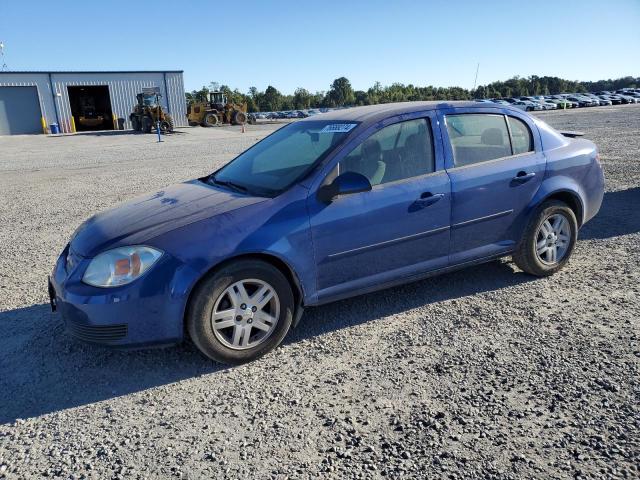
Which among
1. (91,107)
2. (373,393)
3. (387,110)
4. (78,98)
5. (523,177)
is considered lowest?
(373,393)

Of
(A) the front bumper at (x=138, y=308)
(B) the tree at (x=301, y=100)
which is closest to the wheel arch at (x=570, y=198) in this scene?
(A) the front bumper at (x=138, y=308)

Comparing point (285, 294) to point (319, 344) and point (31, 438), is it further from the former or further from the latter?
point (31, 438)

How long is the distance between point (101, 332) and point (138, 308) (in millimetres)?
294

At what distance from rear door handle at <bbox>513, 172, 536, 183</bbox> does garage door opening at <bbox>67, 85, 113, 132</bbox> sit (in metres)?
43.8

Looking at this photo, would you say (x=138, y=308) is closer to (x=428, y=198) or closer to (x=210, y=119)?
(x=428, y=198)

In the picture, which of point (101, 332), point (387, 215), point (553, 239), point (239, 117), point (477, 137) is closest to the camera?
point (101, 332)

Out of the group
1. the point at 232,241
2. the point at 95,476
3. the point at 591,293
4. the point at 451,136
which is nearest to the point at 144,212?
the point at 232,241

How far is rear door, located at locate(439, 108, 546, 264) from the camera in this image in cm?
411

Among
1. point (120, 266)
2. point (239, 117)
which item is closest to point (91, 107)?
point (239, 117)

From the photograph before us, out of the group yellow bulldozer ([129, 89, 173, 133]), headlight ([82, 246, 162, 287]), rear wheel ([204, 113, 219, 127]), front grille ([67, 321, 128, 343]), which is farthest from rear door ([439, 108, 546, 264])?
rear wheel ([204, 113, 219, 127])

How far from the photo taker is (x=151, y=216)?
3555 millimetres

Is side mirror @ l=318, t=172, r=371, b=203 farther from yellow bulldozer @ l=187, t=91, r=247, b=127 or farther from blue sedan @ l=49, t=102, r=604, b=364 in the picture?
yellow bulldozer @ l=187, t=91, r=247, b=127

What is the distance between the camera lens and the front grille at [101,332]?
3.13m

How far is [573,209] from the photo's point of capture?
15.8 feet
